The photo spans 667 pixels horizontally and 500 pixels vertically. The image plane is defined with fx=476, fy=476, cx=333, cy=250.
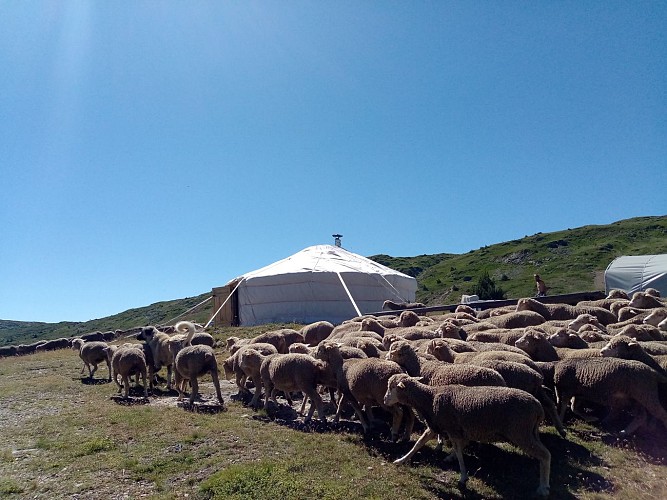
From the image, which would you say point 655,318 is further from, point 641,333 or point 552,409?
point 552,409

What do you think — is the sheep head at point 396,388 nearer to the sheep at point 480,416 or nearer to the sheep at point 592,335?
the sheep at point 480,416

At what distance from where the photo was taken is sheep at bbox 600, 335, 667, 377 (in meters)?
8.74

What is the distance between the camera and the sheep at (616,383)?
7.99m

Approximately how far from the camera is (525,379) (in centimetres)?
805

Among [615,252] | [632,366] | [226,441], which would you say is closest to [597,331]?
[632,366]

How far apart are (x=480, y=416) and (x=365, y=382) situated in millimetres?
2592

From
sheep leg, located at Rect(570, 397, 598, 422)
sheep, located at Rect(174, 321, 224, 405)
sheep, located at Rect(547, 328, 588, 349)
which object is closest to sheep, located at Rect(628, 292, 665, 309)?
sheep, located at Rect(547, 328, 588, 349)

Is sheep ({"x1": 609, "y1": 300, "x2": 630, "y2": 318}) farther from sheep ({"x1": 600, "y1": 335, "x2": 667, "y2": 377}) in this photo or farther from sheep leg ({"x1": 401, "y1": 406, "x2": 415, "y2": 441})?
sheep leg ({"x1": 401, "y1": 406, "x2": 415, "y2": 441})

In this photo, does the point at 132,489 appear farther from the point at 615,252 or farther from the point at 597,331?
the point at 615,252

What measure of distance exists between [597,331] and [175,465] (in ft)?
32.8

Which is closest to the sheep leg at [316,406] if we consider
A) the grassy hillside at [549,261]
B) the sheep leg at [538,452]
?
the sheep leg at [538,452]

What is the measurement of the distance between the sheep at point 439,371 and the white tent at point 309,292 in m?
23.8

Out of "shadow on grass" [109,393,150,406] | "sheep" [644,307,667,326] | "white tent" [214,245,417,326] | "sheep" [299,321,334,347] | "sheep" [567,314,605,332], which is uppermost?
"white tent" [214,245,417,326]

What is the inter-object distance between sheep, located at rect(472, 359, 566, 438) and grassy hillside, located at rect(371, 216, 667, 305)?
48.4m
